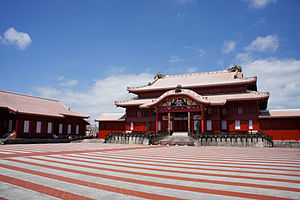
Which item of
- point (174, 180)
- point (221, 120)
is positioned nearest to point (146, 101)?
point (221, 120)

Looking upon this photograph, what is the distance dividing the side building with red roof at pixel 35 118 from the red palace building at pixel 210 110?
5877 millimetres

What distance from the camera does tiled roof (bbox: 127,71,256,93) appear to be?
111 ft

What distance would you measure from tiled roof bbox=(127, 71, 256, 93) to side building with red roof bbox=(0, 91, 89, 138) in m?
12.4

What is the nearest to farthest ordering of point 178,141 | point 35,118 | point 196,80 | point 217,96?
1. point 178,141
2. point 35,118
3. point 217,96
4. point 196,80

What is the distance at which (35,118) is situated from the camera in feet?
105

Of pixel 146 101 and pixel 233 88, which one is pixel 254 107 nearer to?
pixel 233 88

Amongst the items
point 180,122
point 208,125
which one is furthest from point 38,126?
point 208,125

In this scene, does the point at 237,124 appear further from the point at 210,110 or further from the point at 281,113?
the point at 281,113

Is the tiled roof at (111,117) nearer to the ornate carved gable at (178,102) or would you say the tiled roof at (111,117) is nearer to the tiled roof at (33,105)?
the tiled roof at (33,105)

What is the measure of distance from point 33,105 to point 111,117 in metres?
13.0

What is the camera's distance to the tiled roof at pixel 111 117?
38894mm

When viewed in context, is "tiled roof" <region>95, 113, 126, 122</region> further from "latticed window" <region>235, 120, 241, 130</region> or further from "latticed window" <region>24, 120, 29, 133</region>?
"latticed window" <region>235, 120, 241, 130</region>

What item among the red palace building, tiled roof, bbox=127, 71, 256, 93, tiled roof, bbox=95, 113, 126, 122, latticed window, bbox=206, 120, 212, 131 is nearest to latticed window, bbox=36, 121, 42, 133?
tiled roof, bbox=95, 113, 126, 122

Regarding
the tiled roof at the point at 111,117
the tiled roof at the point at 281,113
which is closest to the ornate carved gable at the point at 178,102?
the tiled roof at the point at 281,113
